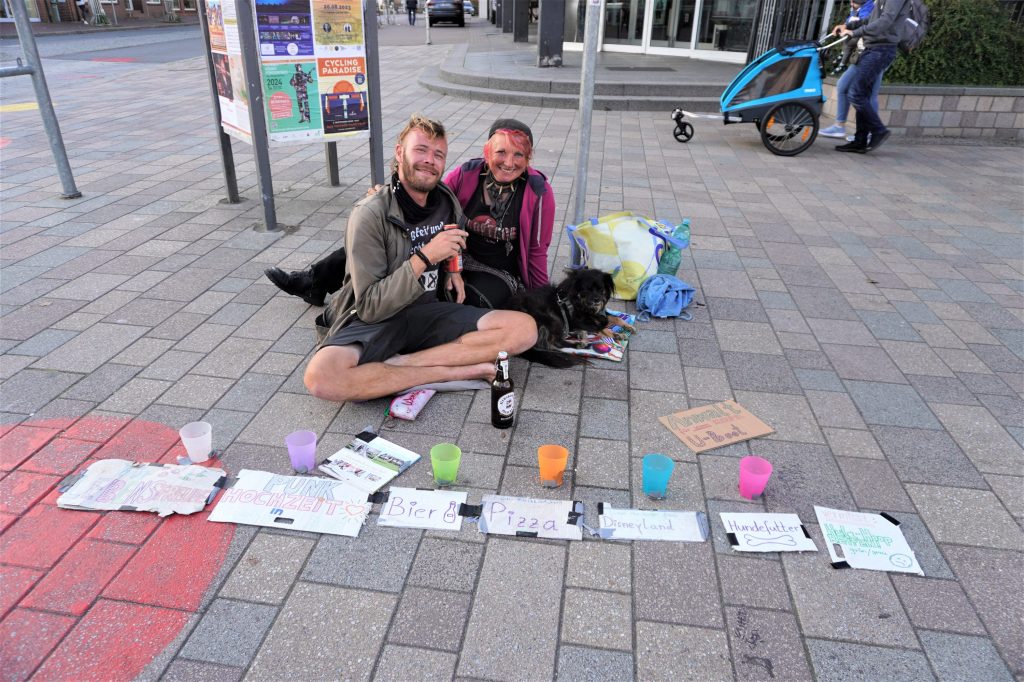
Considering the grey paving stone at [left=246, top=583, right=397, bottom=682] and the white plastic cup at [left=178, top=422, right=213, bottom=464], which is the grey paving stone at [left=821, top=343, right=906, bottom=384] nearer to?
the grey paving stone at [left=246, top=583, right=397, bottom=682]

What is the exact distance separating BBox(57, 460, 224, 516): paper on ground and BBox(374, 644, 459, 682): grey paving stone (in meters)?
1.04

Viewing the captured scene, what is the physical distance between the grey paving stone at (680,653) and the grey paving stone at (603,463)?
70cm

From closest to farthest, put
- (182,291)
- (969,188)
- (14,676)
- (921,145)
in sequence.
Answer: (14,676) → (182,291) → (969,188) → (921,145)

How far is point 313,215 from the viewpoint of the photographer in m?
5.82

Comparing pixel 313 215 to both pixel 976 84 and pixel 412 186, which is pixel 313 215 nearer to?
pixel 412 186

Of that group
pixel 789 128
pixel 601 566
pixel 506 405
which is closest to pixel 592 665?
pixel 601 566

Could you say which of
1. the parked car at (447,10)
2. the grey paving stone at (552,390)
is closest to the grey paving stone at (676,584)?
the grey paving stone at (552,390)

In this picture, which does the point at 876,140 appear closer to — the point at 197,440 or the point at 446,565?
the point at 446,565

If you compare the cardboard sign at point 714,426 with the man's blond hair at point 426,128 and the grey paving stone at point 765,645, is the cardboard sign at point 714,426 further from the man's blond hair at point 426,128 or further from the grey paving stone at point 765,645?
the man's blond hair at point 426,128

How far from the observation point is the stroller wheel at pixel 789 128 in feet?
26.6

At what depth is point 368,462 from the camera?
2785 millimetres

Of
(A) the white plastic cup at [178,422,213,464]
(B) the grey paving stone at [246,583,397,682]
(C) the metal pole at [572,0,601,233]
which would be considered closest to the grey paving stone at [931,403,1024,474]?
(C) the metal pole at [572,0,601,233]

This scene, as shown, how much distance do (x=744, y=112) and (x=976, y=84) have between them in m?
3.82

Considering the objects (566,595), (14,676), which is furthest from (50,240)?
(566,595)
